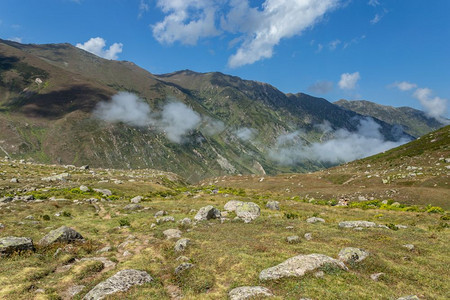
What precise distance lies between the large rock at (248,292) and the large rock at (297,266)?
1.57 m

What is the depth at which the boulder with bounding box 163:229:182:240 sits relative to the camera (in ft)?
101

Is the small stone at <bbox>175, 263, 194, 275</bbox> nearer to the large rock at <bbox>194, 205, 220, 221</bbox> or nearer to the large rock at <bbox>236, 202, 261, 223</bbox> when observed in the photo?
the large rock at <bbox>194, 205, 220, 221</bbox>

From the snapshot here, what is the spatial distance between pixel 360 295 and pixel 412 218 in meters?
33.0

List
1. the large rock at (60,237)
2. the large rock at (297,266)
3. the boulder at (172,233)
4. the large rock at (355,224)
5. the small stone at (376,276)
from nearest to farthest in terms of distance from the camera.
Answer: the large rock at (297,266) < the small stone at (376,276) < the large rock at (60,237) < the boulder at (172,233) < the large rock at (355,224)

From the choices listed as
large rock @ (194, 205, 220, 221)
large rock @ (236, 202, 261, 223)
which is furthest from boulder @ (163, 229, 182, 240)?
large rock @ (236, 202, 261, 223)

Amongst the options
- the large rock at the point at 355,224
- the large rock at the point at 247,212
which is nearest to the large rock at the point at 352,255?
the large rock at the point at 355,224

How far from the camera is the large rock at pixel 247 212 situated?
3944 centimetres

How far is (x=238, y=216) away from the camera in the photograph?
40.3 metres

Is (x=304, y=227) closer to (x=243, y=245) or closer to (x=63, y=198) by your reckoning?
(x=243, y=245)

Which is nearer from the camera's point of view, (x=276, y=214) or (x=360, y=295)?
(x=360, y=295)

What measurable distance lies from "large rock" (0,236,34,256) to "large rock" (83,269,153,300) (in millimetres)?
12385

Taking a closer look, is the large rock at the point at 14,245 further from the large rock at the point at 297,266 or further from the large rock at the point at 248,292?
the large rock at the point at 297,266

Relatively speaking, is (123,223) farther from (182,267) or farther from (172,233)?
(182,267)

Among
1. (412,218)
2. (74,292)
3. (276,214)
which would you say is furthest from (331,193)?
(74,292)
